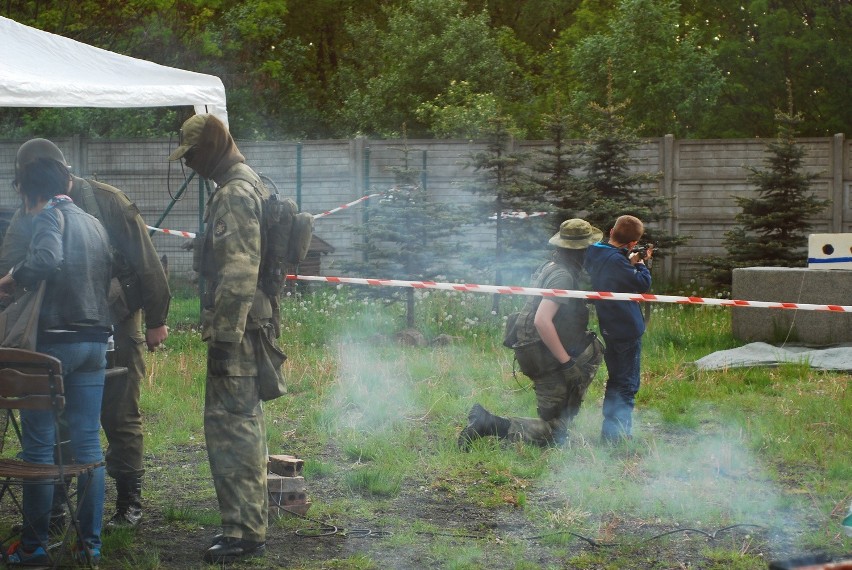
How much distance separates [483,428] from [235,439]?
2.68m

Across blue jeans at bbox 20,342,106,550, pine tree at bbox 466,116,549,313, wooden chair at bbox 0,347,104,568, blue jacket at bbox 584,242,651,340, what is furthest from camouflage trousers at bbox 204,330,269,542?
pine tree at bbox 466,116,549,313

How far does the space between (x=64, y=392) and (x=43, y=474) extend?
0.38 metres

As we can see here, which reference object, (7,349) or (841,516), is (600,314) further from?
(7,349)

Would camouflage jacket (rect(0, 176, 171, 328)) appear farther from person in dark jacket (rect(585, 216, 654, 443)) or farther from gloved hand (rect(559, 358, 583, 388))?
person in dark jacket (rect(585, 216, 654, 443))

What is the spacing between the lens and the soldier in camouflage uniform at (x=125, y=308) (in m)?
5.85

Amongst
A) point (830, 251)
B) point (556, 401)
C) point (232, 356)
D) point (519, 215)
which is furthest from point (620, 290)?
point (519, 215)

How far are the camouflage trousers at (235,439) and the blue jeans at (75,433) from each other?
1.65ft

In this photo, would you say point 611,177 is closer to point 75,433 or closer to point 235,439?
point 235,439

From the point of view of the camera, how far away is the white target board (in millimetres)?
11906

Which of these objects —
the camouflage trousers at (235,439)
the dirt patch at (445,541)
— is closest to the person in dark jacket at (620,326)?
the dirt patch at (445,541)

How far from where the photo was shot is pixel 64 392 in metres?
5.25

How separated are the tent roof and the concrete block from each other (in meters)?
5.66

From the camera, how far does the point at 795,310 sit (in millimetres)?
11695

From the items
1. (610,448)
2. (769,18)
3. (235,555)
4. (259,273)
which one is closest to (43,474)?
(235,555)
